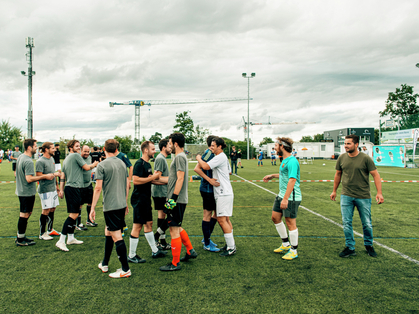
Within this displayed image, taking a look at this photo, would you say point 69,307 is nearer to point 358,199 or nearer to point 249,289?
point 249,289

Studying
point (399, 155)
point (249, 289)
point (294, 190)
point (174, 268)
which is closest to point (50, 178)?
point (174, 268)

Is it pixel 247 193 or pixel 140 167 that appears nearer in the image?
pixel 140 167

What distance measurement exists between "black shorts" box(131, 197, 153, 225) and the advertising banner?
2768 centimetres

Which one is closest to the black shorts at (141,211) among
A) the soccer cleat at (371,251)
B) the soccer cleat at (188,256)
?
the soccer cleat at (188,256)

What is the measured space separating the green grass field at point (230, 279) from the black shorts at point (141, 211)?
0.69m

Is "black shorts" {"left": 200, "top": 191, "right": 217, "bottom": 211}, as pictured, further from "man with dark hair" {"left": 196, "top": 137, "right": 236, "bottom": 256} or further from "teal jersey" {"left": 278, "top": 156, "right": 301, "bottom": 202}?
"teal jersey" {"left": 278, "top": 156, "right": 301, "bottom": 202}

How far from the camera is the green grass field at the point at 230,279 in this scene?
2.98m

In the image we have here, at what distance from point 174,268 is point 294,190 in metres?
2.18

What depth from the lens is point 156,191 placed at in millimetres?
4762

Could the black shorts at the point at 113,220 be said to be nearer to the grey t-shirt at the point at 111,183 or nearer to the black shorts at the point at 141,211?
the grey t-shirt at the point at 111,183

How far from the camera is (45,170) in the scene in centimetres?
509

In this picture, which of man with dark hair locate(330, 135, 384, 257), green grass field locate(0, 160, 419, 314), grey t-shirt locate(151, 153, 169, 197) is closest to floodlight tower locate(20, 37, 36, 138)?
green grass field locate(0, 160, 419, 314)

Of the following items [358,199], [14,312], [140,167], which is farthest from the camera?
[358,199]

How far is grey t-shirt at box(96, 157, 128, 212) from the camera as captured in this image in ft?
11.9
